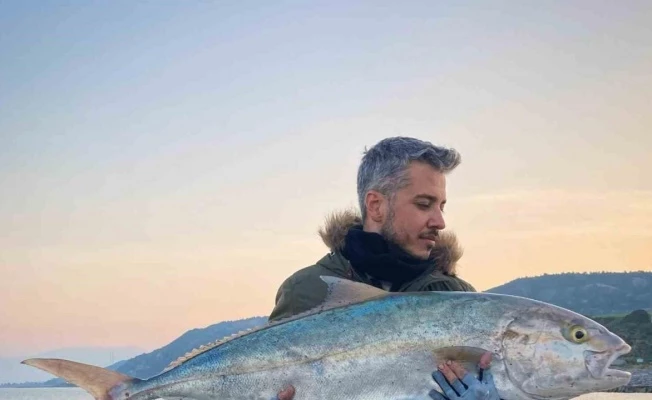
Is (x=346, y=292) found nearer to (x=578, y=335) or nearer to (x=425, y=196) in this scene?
(x=425, y=196)

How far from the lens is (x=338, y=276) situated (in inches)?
304

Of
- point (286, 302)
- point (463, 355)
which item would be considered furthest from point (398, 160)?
point (463, 355)

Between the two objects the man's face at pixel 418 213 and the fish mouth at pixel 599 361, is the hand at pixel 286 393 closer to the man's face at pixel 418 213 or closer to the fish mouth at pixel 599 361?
the man's face at pixel 418 213

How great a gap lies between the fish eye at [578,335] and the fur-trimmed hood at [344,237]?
80.5 inches

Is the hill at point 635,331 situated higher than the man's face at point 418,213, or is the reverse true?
the hill at point 635,331

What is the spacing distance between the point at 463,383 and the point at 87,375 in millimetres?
3325

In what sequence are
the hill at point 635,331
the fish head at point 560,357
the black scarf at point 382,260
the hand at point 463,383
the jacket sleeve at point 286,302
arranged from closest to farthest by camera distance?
1. the hand at point 463,383
2. the fish head at point 560,357
3. the black scarf at point 382,260
4. the jacket sleeve at point 286,302
5. the hill at point 635,331

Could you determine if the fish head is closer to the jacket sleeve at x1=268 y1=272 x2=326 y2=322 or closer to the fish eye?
the fish eye

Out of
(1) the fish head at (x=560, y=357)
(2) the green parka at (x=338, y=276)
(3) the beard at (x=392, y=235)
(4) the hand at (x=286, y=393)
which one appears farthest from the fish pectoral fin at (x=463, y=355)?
(3) the beard at (x=392, y=235)

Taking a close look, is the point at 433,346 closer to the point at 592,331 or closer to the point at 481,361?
the point at 481,361

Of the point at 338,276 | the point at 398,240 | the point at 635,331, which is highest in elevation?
the point at 635,331

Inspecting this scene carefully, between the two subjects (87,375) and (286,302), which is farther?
(286,302)

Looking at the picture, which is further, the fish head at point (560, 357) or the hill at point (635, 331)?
the hill at point (635, 331)

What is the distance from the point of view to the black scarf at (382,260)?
764 cm
